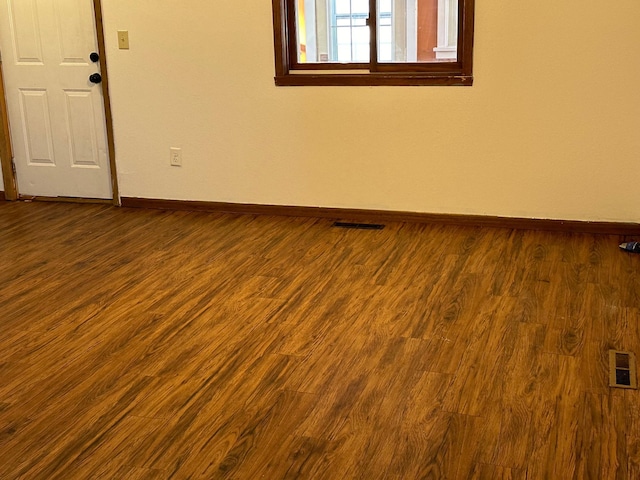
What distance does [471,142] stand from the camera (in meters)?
4.53


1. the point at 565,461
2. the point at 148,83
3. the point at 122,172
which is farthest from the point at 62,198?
the point at 565,461

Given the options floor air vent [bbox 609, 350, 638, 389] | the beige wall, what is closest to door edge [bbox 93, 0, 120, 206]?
the beige wall

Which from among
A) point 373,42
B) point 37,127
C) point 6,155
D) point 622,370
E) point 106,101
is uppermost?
point 373,42

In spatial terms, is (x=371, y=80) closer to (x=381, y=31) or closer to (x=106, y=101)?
(x=381, y=31)

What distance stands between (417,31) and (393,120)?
53cm

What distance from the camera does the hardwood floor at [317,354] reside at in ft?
7.48

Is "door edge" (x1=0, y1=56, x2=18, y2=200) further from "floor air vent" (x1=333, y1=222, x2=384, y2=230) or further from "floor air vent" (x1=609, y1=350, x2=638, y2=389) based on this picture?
"floor air vent" (x1=609, y1=350, x2=638, y2=389)

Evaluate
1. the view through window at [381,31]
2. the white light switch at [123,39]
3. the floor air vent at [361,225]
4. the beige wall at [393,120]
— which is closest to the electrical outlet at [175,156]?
the beige wall at [393,120]

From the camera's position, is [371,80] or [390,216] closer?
[371,80]

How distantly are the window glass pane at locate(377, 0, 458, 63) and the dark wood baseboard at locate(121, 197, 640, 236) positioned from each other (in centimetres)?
92

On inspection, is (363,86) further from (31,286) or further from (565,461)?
(565,461)

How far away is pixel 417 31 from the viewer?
15.0 ft

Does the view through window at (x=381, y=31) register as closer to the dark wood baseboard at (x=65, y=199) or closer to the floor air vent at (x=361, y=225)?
the floor air vent at (x=361, y=225)

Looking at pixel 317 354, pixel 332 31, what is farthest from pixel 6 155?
pixel 317 354
